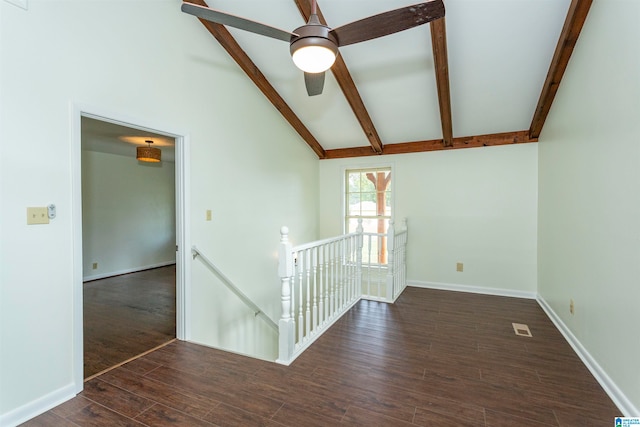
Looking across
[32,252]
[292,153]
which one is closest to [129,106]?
[32,252]

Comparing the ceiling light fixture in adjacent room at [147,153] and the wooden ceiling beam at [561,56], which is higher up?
the wooden ceiling beam at [561,56]

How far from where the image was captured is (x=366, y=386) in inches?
83.8

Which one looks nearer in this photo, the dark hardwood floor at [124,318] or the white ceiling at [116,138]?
the dark hardwood floor at [124,318]

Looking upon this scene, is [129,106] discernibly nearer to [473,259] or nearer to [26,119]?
[26,119]

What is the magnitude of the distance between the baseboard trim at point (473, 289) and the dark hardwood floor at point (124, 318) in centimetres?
360

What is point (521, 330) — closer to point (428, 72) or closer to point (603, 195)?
point (603, 195)

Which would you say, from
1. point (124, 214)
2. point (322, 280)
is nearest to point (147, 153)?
point (124, 214)

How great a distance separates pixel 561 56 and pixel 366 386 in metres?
3.44

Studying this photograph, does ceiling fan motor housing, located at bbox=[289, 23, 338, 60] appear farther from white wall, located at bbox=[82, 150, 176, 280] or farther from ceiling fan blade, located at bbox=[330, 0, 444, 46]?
white wall, located at bbox=[82, 150, 176, 280]

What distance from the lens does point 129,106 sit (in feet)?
7.96

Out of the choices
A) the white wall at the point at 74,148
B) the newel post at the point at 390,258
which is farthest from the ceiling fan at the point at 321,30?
the newel post at the point at 390,258

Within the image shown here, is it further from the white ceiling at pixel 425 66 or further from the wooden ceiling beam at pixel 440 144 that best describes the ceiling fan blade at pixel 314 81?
the wooden ceiling beam at pixel 440 144

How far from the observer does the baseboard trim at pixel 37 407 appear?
5.79ft

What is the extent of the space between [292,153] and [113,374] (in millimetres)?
3546
